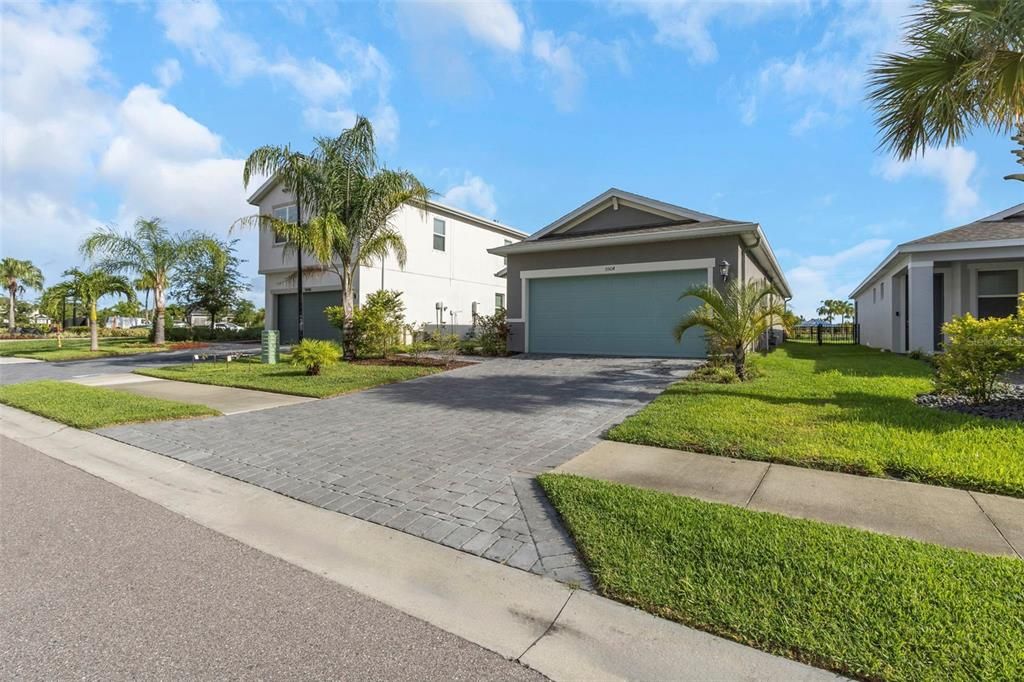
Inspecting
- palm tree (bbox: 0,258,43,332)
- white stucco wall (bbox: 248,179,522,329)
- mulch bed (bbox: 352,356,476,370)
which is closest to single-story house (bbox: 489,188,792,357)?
mulch bed (bbox: 352,356,476,370)

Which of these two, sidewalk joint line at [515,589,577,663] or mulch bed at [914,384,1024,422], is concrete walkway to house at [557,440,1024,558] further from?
mulch bed at [914,384,1024,422]

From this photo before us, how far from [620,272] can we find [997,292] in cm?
1171

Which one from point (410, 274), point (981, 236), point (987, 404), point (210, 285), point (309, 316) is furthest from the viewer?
point (210, 285)

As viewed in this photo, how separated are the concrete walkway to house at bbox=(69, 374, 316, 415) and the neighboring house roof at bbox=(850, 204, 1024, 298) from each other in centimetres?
1667

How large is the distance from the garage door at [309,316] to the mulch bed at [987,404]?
19.1 m

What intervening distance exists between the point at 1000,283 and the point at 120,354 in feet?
104

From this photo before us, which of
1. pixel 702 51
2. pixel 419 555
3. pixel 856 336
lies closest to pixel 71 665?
pixel 419 555

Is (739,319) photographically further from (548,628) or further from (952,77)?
(548,628)

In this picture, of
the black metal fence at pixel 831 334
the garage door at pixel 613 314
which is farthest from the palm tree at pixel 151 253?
the black metal fence at pixel 831 334

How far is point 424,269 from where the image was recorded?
841 inches

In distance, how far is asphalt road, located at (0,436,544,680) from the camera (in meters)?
2.21

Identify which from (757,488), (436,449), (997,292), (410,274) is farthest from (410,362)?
(997,292)

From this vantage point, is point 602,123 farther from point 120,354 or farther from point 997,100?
point 120,354

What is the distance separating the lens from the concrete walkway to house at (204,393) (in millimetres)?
8578
